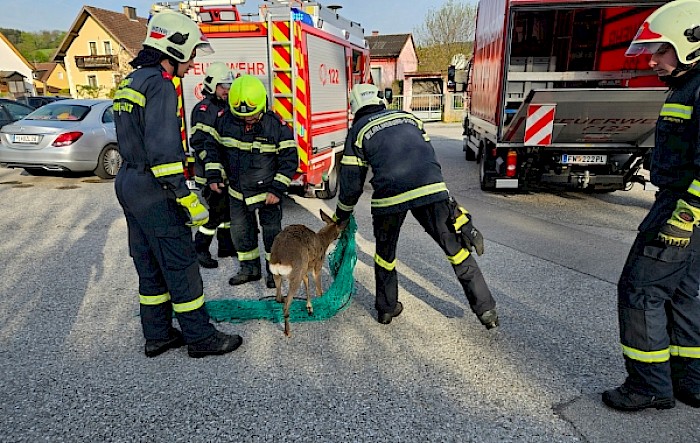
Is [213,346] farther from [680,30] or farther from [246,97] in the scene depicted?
[680,30]

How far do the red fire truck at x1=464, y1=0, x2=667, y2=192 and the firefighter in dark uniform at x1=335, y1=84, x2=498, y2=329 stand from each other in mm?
2986

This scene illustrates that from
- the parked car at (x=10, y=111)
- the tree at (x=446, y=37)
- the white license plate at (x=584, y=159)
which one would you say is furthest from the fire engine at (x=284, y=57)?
the tree at (x=446, y=37)

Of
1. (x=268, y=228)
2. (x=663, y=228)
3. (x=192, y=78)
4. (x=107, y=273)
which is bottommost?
(x=107, y=273)

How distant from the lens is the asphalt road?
2.46m

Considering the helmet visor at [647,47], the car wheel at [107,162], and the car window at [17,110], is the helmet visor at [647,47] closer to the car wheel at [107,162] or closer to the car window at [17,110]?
the car wheel at [107,162]

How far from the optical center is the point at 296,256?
3414 millimetres

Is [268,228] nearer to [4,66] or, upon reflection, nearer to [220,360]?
[220,360]

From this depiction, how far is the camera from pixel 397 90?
103 ft

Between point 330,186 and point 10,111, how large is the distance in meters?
8.97

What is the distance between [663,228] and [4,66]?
55324 mm

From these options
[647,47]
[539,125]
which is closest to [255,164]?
[647,47]

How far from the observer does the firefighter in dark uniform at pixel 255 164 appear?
13.2 ft

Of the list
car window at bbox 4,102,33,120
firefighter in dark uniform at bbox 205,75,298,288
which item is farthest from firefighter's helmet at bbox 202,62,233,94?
car window at bbox 4,102,33,120

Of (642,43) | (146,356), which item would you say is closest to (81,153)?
(146,356)
